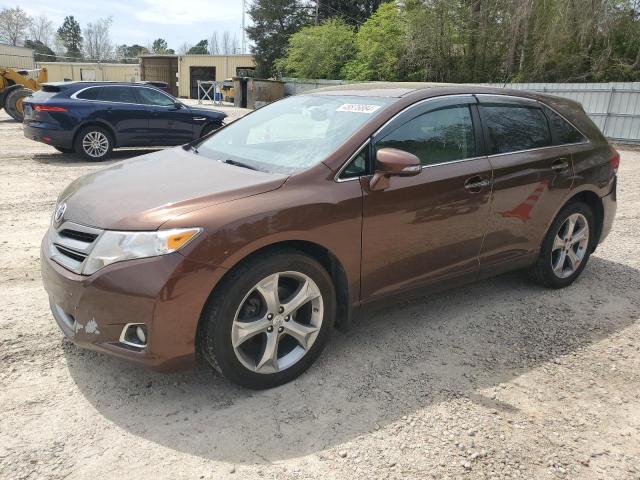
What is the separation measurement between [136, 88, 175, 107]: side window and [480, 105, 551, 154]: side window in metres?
8.46

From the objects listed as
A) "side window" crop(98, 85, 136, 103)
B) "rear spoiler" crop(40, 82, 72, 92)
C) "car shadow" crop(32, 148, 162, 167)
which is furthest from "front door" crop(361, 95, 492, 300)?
"rear spoiler" crop(40, 82, 72, 92)

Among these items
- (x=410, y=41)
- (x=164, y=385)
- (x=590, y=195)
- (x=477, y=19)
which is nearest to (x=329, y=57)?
(x=410, y=41)

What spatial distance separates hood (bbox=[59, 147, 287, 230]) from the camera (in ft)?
8.48

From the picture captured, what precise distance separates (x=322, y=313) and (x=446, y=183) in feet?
3.95

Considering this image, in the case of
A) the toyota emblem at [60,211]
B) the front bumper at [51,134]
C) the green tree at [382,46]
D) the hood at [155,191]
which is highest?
the green tree at [382,46]

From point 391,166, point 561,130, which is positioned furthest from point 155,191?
point 561,130

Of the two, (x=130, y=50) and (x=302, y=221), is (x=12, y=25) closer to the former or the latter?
(x=130, y=50)

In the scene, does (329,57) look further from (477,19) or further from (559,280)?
(559,280)

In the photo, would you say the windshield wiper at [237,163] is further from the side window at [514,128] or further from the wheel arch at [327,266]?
the side window at [514,128]

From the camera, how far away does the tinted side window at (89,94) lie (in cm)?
993

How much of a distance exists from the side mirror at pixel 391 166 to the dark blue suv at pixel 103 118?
8491 millimetres

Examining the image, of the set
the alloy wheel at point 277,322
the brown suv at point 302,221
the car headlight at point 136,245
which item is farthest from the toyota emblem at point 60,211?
the alloy wheel at point 277,322

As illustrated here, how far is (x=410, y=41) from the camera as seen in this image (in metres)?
23.5

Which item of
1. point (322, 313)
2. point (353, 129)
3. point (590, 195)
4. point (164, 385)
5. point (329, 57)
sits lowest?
point (164, 385)
